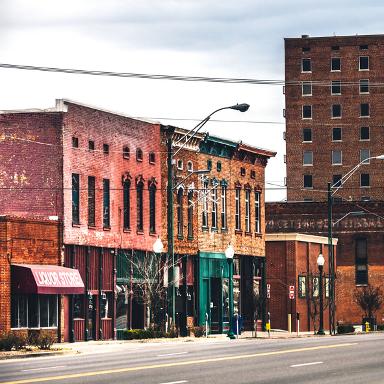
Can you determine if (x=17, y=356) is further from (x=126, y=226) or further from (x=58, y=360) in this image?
(x=126, y=226)

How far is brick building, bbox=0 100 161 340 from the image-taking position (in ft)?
175

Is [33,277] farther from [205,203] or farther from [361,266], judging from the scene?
[361,266]

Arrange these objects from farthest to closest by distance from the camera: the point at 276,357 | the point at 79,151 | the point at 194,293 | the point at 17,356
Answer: the point at 194,293 → the point at 79,151 → the point at 17,356 → the point at 276,357

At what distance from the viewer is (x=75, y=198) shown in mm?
54531

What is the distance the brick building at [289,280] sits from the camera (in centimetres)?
8050

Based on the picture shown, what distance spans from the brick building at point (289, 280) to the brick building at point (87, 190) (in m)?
21.3

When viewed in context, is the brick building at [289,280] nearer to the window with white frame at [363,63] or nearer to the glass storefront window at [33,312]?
→ the glass storefront window at [33,312]

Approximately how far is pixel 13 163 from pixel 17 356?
1551 centimetres

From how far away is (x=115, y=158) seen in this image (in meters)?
58.2

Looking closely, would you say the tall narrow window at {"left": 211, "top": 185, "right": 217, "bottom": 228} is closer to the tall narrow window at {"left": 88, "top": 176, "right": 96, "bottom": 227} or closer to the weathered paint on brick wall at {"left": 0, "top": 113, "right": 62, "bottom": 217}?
the tall narrow window at {"left": 88, "top": 176, "right": 96, "bottom": 227}

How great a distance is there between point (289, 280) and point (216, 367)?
50.9m

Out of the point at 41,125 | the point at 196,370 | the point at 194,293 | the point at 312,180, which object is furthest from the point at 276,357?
the point at 312,180

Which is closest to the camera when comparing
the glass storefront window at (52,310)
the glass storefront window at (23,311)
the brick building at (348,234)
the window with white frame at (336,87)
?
the glass storefront window at (23,311)

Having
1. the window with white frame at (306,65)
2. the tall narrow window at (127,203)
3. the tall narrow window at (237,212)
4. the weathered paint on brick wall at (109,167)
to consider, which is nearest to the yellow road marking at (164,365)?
the weathered paint on brick wall at (109,167)
